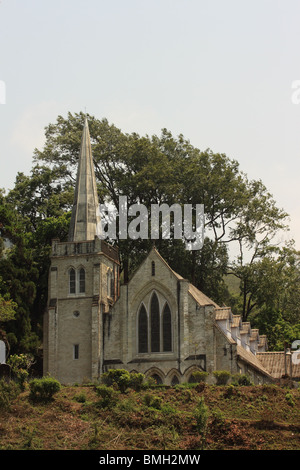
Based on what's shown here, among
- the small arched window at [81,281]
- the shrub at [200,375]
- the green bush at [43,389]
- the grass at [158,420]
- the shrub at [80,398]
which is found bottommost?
the grass at [158,420]

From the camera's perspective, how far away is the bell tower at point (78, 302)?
181 ft

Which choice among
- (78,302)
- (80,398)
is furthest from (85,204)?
(80,398)

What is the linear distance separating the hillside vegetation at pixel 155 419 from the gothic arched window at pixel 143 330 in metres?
→ 7.85

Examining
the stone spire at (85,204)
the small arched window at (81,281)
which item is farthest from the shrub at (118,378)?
the stone spire at (85,204)

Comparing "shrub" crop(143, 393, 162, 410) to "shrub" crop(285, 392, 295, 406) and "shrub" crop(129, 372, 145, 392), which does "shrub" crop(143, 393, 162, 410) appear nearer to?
"shrub" crop(129, 372, 145, 392)

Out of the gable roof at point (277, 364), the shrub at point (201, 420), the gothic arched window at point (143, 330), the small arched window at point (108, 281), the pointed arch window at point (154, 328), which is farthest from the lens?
the gable roof at point (277, 364)

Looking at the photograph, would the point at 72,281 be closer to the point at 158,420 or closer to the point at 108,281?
the point at 108,281

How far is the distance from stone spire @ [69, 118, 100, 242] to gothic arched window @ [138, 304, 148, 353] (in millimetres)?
7169

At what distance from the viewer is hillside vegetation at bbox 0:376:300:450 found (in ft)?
123

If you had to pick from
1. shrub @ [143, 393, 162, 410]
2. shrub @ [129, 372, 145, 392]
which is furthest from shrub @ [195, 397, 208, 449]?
shrub @ [129, 372, 145, 392]

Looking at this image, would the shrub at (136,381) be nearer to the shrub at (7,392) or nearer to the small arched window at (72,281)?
the shrub at (7,392)

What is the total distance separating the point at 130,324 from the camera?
55.0 metres

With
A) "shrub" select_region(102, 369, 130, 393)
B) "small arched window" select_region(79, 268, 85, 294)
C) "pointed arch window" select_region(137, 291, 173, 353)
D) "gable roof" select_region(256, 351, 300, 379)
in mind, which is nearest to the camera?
"shrub" select_region(102, 369, 130, 393)

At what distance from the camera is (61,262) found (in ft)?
189
